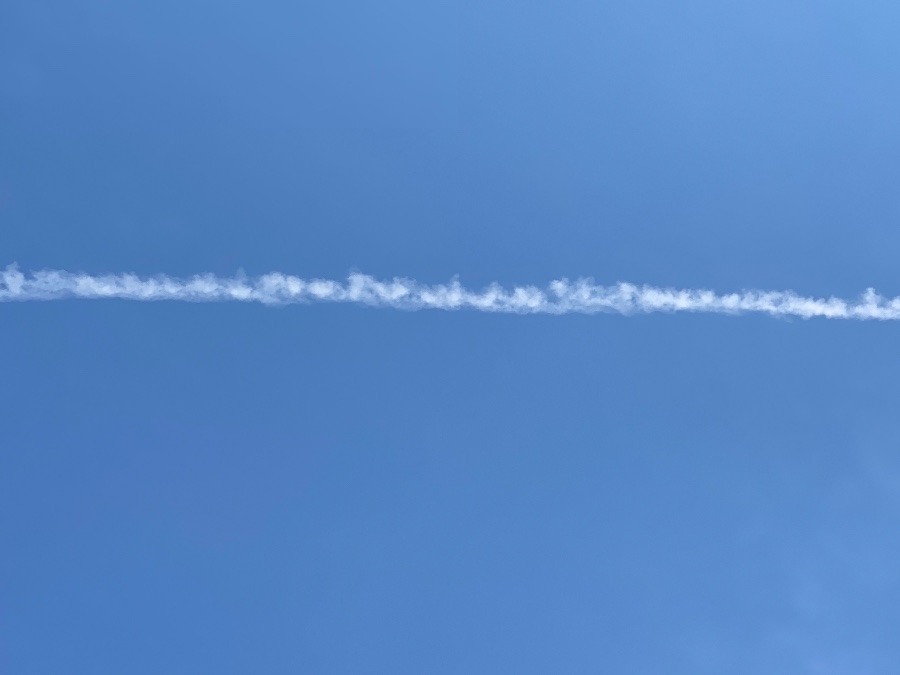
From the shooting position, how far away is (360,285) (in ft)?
89.8

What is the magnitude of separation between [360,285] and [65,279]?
716 centimetres

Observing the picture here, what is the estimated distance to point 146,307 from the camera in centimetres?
2689

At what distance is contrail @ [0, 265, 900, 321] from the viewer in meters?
26.8

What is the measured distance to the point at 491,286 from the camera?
27.6 m

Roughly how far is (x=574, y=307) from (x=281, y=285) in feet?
24.0

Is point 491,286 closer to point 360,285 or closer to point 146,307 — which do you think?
point 360,285

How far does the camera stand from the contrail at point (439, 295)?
1053 inches

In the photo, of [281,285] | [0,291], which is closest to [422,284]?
[281,285]

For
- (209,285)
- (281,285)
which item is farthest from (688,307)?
(209,285)

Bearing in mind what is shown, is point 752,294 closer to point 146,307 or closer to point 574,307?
point 574,307

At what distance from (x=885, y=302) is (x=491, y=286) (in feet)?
33.3

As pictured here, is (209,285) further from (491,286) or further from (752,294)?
(752,294)

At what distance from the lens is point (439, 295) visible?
27391 mm

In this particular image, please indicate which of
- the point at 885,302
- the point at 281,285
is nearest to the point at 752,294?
the point at 885,302
